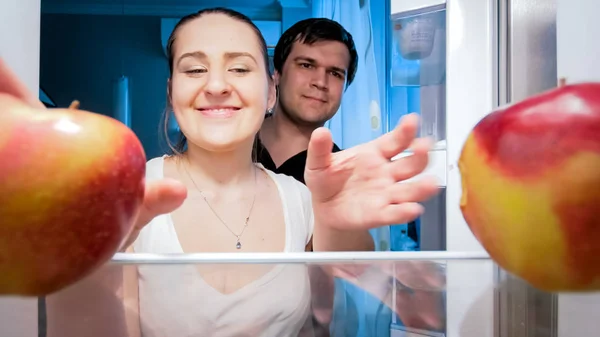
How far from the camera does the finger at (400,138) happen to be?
359 mm

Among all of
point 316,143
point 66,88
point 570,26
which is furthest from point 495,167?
point 66,88

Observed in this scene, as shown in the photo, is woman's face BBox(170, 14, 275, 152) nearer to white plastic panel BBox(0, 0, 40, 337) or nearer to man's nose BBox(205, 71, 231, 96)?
man's nose BBox(205, 71, 231, 96)

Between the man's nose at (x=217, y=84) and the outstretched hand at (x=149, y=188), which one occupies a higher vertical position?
the man's nose at (x=217, y=84)

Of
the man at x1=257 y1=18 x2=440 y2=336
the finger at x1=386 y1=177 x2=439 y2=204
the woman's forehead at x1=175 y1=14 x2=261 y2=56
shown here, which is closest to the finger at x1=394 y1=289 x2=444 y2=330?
the finger at x1=386 y1=177 x2=439 y2=204

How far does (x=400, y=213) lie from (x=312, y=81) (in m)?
0.70

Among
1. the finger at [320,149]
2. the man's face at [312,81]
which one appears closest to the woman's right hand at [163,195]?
the finger at [320,149]

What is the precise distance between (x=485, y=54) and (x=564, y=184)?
0.47 m

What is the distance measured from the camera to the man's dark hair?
105 centimetres

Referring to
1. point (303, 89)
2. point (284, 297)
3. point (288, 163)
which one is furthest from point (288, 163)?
point (284, 297)

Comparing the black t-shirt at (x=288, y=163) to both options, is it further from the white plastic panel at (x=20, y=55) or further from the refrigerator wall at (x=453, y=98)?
the white plastic panel at (x=20, y=55)

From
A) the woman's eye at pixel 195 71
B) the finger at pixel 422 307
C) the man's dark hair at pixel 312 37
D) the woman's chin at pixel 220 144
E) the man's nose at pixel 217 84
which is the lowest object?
the finger at pixel 422 307

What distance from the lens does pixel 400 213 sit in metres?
0.39

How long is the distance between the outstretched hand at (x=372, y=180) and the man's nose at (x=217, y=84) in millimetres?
275

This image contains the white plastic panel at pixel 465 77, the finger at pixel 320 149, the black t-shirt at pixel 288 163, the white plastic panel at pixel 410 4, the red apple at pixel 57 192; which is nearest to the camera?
the red apple at pixel 57 192
